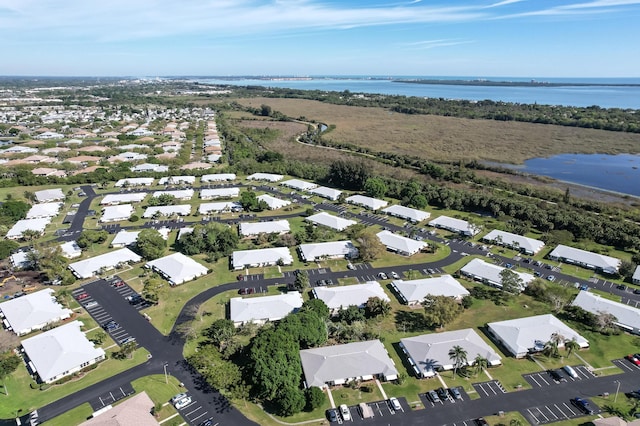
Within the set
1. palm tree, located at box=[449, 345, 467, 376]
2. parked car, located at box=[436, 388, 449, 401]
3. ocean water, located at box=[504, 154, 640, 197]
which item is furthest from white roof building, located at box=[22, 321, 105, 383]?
ocean water, located at box=[504, 154, 640, 197]

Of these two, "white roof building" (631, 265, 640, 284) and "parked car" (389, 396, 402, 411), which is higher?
"white roof building" (631, 265, 640, 284)

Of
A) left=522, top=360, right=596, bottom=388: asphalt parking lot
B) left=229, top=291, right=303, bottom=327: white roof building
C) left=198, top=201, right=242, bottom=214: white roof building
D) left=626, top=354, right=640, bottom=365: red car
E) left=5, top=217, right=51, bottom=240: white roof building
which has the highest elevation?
left=198, top=201, right=242, bottom=214: white roof building

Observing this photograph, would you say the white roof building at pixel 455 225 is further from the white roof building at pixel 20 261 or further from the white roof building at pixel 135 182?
the white roof building at pixel 135 182

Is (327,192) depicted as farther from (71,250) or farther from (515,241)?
(71,250)

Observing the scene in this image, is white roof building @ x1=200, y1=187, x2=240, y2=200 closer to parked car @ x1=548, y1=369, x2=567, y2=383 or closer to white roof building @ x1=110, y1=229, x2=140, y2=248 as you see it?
white roof building @ x1=110, y1=229, x2=140, y2=248

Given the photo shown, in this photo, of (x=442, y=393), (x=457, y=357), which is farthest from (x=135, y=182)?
(x=442, y=393)

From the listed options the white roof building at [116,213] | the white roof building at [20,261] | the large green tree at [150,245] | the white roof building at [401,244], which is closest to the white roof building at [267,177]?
the white roof building at [116,213]

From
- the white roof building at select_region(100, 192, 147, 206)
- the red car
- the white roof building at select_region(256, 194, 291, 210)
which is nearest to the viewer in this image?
the red car
